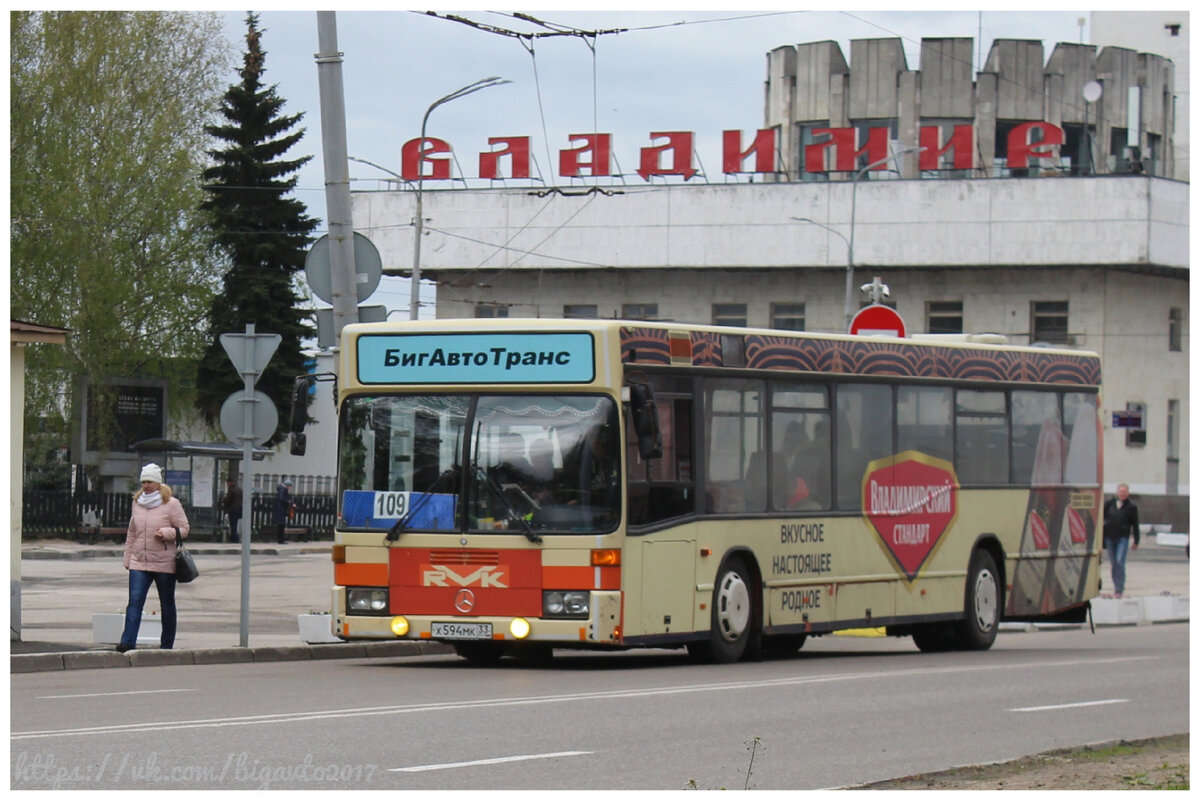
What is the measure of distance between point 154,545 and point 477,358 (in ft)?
11.4

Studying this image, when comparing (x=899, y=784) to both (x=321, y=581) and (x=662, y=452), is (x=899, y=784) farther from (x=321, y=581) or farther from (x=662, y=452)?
(x=321, y=581)

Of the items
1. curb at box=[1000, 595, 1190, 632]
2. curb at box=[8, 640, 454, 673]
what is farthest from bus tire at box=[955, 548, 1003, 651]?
curb at box=[1000, 595, 1190, 632]

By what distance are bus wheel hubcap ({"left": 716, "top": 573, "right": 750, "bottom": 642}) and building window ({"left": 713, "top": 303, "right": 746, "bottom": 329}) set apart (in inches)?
2258

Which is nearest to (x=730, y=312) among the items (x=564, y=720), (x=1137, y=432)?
(x=1137, y=432)

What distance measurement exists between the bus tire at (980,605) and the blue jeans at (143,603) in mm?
7903

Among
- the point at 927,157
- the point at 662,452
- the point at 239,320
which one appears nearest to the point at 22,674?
the point at 662,452

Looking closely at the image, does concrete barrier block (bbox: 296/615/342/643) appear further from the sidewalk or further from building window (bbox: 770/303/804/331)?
building window (bbox: 770/303/804/331)

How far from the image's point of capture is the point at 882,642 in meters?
24.6

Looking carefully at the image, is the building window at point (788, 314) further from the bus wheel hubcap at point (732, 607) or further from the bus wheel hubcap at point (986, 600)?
the bus wheel hubcap at point (732, 607)

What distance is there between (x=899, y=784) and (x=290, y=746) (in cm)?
302

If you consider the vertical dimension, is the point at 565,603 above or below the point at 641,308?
below

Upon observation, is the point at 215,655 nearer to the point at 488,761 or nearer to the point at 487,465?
the point at 487,465

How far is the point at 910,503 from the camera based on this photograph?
19.4 metres

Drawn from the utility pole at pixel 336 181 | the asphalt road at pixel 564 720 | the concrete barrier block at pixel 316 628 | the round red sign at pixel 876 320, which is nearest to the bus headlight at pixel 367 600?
the asphalt road at pixel 564 720
